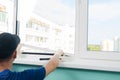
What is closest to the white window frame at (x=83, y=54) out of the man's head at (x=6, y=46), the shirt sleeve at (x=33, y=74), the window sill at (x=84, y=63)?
the window sill at (x=84, y=63)

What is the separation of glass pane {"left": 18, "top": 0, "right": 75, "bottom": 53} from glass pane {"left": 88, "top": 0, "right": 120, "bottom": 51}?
6.8 inches

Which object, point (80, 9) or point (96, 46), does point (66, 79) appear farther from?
point (80, 9)

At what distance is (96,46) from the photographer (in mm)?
1934

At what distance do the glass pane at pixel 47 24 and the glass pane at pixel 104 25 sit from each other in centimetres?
17

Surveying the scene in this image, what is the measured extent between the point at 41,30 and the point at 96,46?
0.57m

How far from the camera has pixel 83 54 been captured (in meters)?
1.95

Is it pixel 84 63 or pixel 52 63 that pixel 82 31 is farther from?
pixel 52 63

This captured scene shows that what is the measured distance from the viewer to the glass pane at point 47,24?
205 centimetres

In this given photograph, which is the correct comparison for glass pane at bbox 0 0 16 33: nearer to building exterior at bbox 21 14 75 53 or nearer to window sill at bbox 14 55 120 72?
building exterior at bbox 21 14 75 53

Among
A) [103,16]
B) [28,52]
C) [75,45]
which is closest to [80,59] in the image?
[75,45]

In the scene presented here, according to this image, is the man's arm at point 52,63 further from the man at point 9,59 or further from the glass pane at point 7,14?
the glass pane at point 7,14

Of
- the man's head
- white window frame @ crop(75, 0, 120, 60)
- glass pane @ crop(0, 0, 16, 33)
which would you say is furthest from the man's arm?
glass pane @ crop(0, 0, 16, 33)

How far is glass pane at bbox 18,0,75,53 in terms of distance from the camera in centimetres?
205

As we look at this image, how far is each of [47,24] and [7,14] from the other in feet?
1.56
